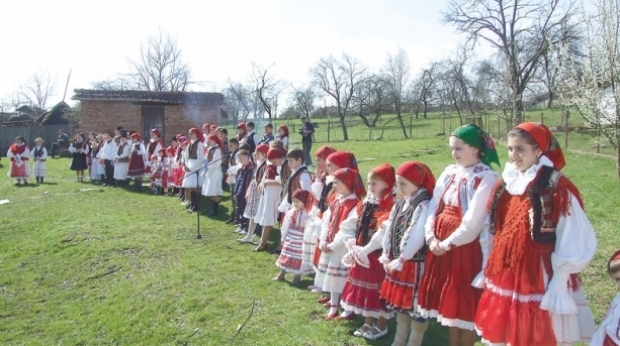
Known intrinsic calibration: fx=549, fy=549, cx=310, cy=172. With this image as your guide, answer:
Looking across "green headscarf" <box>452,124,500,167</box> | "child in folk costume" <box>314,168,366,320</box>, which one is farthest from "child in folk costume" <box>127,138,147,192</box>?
"green headscarf" <box>452,124,500,167</box>

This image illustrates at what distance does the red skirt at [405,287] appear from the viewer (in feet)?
13.7

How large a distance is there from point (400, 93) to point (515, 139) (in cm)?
4102

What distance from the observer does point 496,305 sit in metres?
3.48

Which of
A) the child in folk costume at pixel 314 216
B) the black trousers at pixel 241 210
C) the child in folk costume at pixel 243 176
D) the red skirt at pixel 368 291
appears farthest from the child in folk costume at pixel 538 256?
the black trousers at pixel 241 210

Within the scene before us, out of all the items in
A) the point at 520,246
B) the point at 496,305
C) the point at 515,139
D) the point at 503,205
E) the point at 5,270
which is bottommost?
the point at 5,270

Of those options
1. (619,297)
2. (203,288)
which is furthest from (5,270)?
(619,297)

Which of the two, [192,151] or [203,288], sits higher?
[192,151]

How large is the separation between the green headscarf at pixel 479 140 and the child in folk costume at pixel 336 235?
1.58 m

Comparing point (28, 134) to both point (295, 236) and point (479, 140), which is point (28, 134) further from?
point (479, 140)

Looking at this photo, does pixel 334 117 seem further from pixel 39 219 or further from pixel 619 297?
pixel 619 297

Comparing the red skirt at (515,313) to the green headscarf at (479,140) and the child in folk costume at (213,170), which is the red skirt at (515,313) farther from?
the child in folk costume at (213,170)

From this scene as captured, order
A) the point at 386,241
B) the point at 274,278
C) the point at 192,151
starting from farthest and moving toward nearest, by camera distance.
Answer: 1. the point at 192,151
2. the point at 274,278
3. the point at 386,241

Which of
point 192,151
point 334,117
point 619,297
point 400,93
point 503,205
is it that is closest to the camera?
point 619,297

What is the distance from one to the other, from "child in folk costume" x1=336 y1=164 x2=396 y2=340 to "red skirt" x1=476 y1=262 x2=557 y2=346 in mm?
1321
